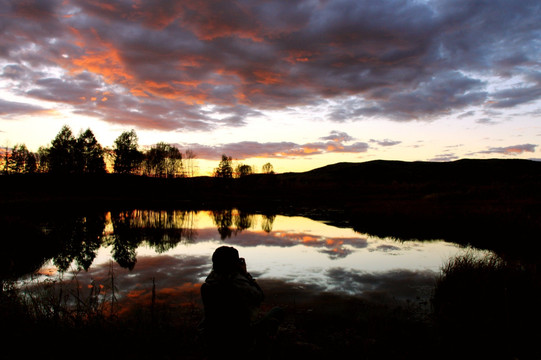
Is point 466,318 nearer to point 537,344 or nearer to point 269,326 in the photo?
point 537,344

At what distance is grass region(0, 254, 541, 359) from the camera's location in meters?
6.09

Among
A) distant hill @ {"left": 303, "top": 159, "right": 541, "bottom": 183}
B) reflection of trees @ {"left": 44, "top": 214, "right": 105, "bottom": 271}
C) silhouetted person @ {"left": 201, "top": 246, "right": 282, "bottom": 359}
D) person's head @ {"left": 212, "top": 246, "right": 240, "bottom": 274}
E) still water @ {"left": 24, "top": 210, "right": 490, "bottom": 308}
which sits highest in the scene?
distant hill @ {"left": 303, "top": 159, "right": 541, "bottom": 183}

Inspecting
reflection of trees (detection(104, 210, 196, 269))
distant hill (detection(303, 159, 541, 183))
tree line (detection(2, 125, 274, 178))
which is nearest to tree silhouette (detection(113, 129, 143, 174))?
tree line (detection(2, 125, 274, 178))

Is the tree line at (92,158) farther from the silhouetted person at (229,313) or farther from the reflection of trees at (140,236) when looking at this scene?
the silhouetted person at (229,313)

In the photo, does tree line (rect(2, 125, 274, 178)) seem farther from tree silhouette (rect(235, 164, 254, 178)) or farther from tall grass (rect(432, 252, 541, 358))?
tall grass (rect(432, 252, 541, 358))

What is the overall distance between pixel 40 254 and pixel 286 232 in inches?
642

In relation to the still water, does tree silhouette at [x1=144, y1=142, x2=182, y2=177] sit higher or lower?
higher

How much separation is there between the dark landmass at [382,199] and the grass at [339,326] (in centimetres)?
1086

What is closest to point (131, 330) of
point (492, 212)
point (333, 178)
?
point (492, 212)

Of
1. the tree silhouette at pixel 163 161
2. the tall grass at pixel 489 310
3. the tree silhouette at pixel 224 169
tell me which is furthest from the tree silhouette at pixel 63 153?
the tall grass at pixel 489 310

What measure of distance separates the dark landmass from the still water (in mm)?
4051

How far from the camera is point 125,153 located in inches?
3698

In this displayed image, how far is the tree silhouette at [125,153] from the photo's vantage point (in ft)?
308

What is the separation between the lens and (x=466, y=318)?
7.62m
